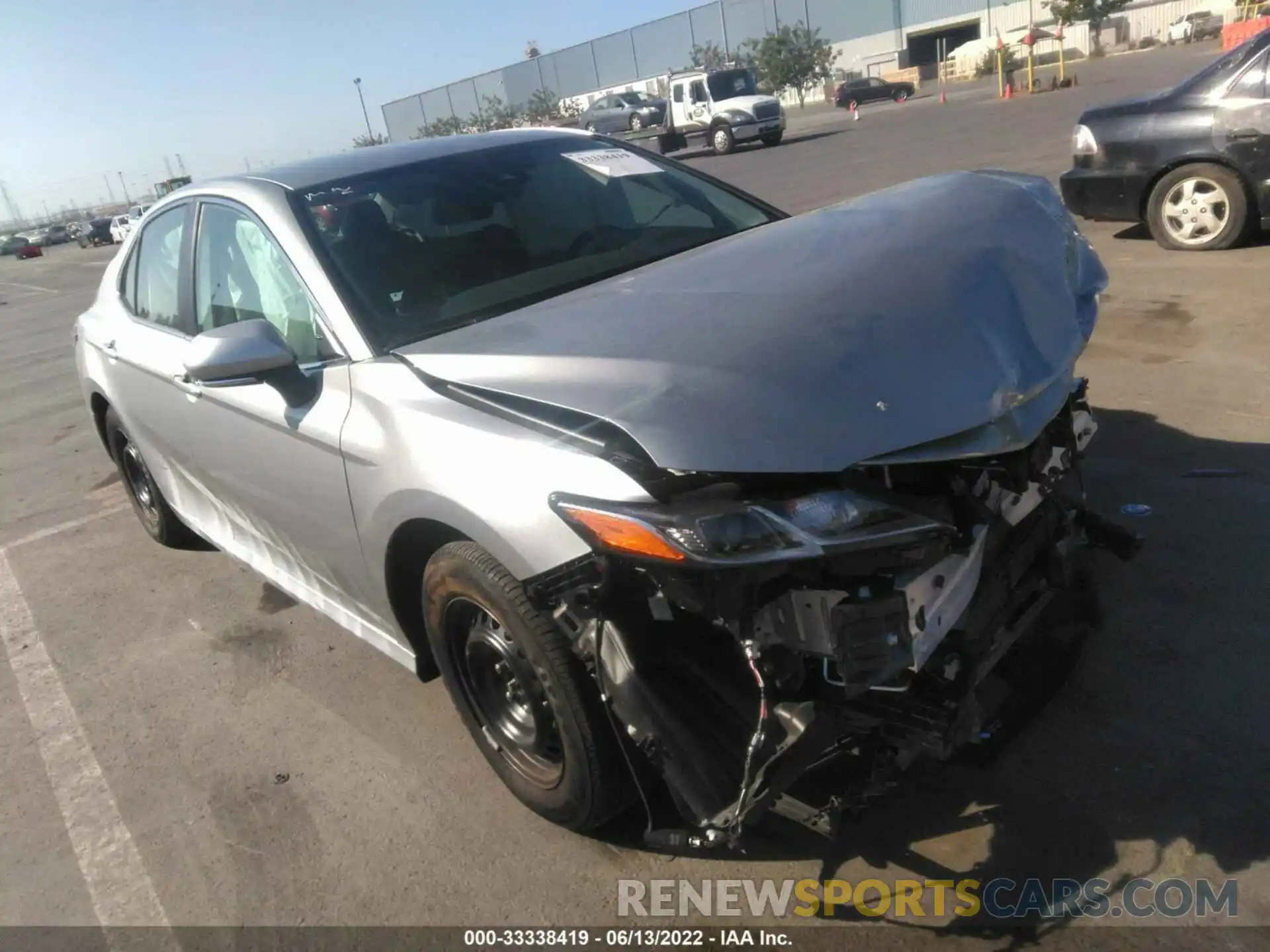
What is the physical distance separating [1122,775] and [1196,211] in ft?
21.8

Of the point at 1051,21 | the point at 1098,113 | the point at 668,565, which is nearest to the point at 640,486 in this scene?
the point at 668,565

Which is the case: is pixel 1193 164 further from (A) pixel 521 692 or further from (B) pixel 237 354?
(B) pixel 237 354

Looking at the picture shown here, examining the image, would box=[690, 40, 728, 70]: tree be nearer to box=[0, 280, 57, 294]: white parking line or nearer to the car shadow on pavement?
box=[0, 280, 57, 294]: white parking line

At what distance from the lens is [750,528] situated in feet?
6.66

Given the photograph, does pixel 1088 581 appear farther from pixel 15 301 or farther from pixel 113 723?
pixel 15 301

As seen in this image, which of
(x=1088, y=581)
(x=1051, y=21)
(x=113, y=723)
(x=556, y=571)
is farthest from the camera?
(x=1051, y=21)

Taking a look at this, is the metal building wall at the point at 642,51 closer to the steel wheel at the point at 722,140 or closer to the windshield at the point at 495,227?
the steel wheel at the point at 722,140

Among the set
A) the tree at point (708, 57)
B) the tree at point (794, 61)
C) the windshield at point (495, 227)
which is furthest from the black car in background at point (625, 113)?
the tree at point (708, 57)

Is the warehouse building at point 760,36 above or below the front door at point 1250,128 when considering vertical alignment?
above

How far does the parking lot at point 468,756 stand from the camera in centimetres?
257

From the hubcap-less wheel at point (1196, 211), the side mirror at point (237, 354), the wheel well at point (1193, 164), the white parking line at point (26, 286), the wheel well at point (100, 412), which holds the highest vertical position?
the side mirror at point (237, 354)

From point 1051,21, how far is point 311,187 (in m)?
73.0

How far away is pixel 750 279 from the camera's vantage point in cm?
281

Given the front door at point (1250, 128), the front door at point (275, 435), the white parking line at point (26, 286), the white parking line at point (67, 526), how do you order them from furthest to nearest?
the white parking line at point (26, 286)
the front door at point (1250, 128)
the white parking line at point (67, 526)
the front door at point (275, 435)
